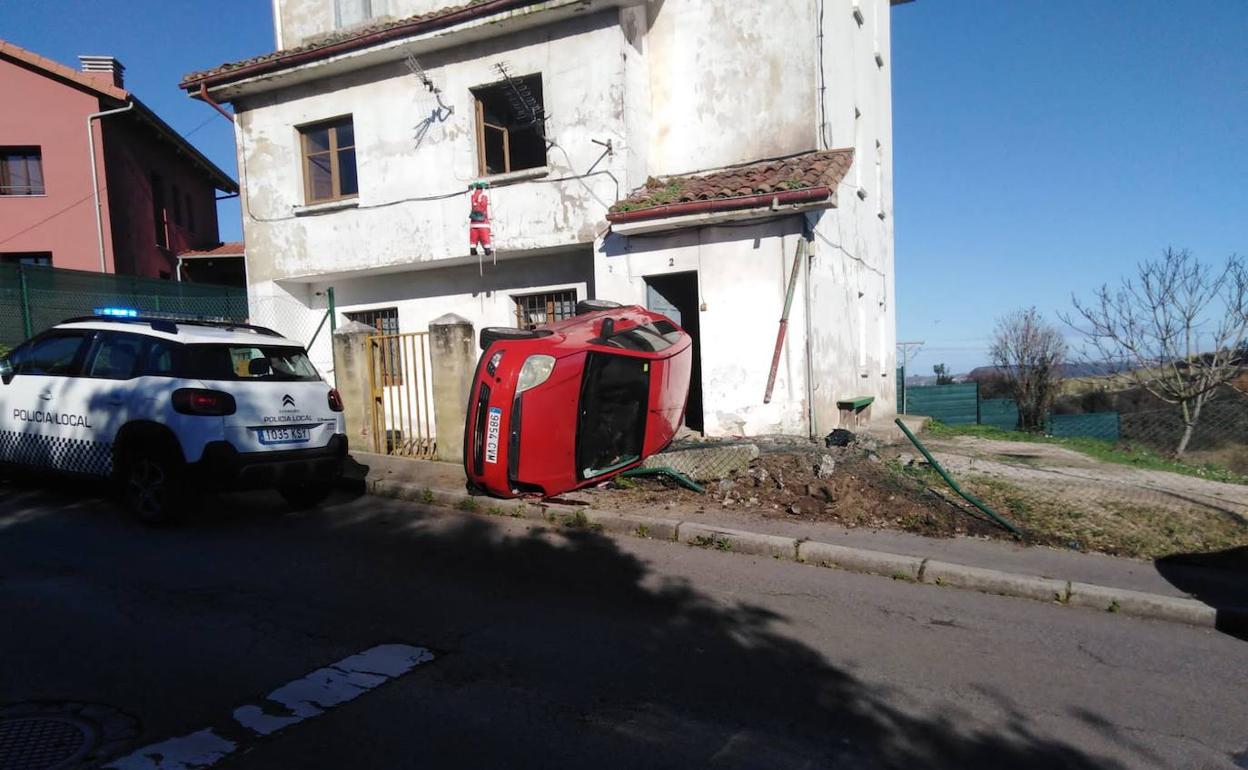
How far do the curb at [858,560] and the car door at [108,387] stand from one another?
119 inches

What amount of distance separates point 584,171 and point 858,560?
7302 millimetres

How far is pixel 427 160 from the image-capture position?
1187 cm

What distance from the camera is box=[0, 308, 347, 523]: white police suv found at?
20.5ft

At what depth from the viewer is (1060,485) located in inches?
300

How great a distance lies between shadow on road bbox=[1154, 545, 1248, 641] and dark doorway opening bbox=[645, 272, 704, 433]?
6.19 metres

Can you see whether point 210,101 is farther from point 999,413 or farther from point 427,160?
point 999,413

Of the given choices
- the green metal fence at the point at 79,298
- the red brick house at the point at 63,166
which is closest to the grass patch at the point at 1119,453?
the green metal fence at the point at 79,298

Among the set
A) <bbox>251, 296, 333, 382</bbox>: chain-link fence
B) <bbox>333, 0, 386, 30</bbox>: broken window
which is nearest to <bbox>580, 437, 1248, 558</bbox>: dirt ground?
<bbox>251, 296, 333, 382</bbox>: chain-link fence

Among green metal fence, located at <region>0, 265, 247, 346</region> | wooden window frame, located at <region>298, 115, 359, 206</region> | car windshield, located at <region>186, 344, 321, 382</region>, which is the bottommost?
car windshield, located at <region>186, 344, 321, 382</region>

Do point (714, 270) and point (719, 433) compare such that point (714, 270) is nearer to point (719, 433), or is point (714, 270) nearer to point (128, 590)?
point (719, 433)

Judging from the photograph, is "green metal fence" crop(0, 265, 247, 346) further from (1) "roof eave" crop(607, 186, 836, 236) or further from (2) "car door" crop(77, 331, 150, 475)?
(1) "roof eave" crop(607, 186, 836, 236)

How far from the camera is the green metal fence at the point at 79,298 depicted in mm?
11570

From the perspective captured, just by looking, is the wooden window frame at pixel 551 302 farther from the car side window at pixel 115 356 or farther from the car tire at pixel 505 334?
the car side window at pixel 115 356

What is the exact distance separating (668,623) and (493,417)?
2.92 m
